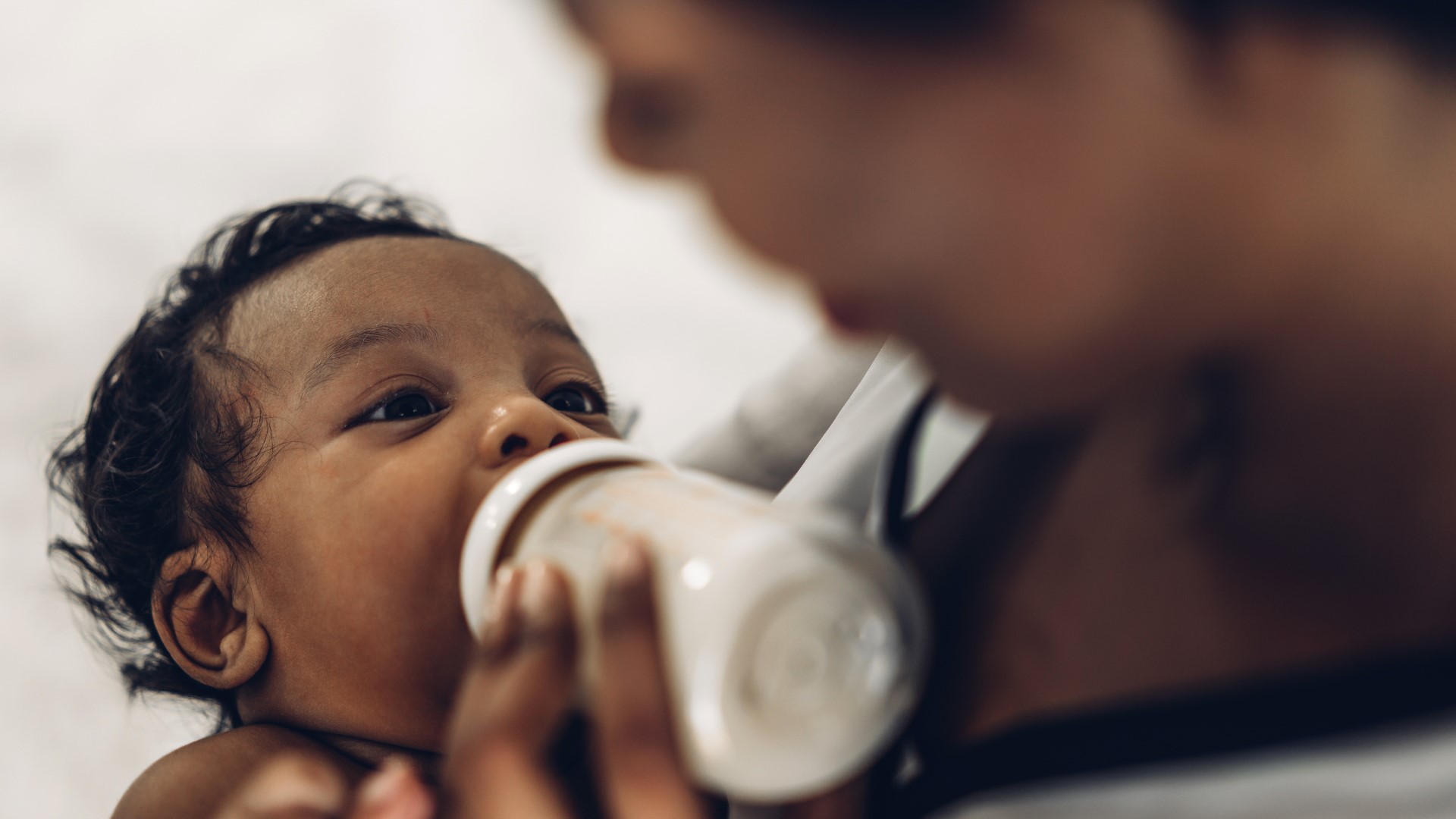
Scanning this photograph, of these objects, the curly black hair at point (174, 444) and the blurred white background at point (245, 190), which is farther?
the blurred white background at point (245, 190)

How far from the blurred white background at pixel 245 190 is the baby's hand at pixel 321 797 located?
621 mm

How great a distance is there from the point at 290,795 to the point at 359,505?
0.25 metres

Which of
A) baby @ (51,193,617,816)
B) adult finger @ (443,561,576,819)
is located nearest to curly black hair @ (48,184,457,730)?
baby @ (51,193,617,816)

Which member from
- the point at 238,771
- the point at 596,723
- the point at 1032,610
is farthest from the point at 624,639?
the point at 238,771

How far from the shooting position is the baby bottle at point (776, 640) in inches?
18.5

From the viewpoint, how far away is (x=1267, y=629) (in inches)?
17.3

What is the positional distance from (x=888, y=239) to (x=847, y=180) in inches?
1.1

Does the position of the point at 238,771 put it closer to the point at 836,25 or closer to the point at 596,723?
the point at 596,723

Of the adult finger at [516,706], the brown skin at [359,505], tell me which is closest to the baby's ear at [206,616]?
the brown skin at [359,505]

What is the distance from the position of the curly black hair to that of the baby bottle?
1.61 feet

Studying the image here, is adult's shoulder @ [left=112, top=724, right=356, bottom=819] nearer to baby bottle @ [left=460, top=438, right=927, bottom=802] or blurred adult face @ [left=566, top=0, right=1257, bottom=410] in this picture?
baby bottle @ [left=460, top=438, right=927, bottom=802]

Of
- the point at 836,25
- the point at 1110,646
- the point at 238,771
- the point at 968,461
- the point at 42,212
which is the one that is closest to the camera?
the point at 836,25

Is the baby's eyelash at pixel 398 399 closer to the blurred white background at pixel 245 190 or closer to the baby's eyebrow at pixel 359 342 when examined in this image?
the baby's eyebrow at pixel 359 342

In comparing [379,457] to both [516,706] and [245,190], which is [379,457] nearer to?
[516,706]
